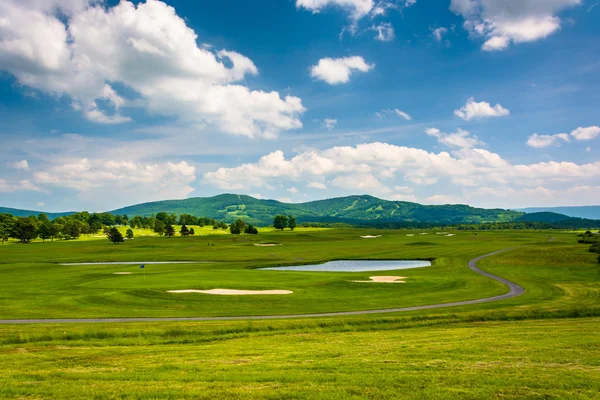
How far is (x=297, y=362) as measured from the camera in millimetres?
15727

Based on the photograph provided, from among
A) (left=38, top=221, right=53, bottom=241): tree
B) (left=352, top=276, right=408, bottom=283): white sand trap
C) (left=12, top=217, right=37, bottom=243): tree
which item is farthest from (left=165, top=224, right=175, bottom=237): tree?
(left=352, top=276, right=408, bottom=283): white sand trap

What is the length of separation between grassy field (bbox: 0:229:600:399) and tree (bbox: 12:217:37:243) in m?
110

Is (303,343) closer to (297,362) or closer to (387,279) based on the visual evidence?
(297,362)

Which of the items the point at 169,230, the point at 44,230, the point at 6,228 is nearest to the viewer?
the point at 6,228

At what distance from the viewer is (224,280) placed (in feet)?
167

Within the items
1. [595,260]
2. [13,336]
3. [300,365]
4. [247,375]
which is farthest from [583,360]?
[595,260]

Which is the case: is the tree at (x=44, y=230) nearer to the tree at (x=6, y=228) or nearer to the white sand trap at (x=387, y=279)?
the tree at (x=6, y=228)

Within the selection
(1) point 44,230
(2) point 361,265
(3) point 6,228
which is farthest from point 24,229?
(2) point 361,265

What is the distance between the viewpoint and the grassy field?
12.1m

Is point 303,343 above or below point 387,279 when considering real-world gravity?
above

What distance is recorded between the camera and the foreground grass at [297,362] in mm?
11727

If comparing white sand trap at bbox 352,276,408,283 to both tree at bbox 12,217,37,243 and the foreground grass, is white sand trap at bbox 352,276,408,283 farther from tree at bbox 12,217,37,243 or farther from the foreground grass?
tree at bbox 12,217,37,243

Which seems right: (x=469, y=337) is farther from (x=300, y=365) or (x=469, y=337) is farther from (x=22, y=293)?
(x=22, y=293)

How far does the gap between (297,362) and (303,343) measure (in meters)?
5.44
